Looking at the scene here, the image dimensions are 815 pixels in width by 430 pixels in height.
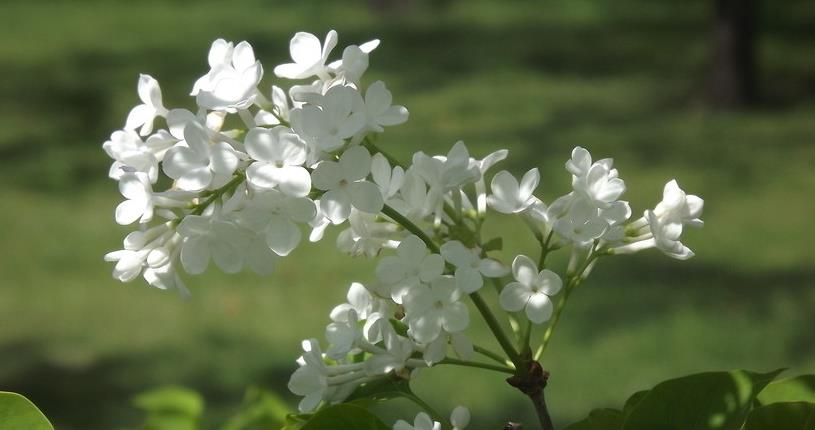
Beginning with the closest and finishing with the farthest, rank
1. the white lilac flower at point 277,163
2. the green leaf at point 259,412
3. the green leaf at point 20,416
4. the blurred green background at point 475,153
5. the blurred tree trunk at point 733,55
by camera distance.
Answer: the white lilac flower at point 277,163, the green leaf at point 20,416, the green leaf at point 259,412, the blurred green background at point 475,153, the blurred tree trunk at point 733,55

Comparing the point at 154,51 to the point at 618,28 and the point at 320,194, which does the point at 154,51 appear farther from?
the point at 320,194

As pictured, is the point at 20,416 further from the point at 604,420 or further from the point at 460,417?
the point at 604,420

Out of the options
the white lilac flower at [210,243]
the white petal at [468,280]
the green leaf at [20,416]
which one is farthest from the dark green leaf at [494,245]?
the green leaf at [20,416]

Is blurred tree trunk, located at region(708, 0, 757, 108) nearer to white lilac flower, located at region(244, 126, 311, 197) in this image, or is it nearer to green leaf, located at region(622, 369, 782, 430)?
green leaf, located at region(622, 369, 782, 430)

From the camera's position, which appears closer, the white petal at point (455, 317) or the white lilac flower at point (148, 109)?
the white petal at point (455, 317)

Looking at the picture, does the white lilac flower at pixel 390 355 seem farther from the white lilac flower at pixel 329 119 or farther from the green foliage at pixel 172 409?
the green foliage at pixel 172 409

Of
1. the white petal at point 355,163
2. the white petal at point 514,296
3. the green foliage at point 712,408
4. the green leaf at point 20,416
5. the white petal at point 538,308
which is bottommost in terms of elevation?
the green leaf at point 20,416

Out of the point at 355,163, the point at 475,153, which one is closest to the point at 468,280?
the point at 355,163

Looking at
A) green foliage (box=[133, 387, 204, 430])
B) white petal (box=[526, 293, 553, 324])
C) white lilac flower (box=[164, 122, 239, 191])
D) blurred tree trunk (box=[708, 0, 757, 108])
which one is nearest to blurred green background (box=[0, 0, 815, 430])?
blurred tree trunk (box=[708, 0, 757, 108])
